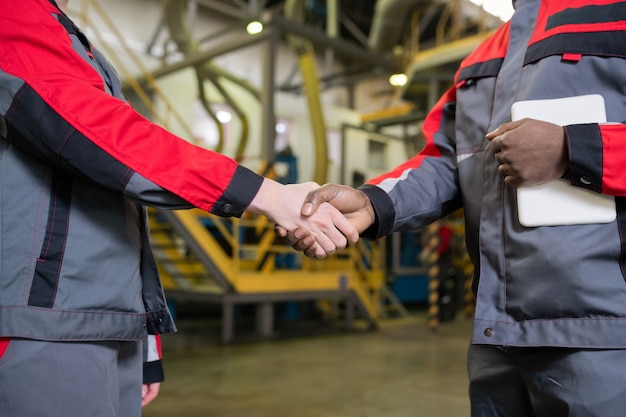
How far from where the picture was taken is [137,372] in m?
1.49

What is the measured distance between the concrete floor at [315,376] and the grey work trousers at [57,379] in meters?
2.84

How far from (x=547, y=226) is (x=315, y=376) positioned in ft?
13.9

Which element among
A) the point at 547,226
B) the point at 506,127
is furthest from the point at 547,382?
the point at 506,127

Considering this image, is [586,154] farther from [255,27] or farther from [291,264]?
[291,264]

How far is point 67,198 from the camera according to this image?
124 cm

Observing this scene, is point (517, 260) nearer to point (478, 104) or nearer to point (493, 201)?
point (493, 201)

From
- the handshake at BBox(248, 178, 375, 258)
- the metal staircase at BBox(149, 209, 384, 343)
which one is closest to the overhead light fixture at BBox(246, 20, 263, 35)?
the metal staircase at BBox(149, 209, 384, 343)

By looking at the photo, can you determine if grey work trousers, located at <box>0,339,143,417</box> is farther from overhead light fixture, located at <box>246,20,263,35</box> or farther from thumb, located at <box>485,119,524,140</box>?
Answer: overhead light fixture, located at <box>246,20,263,35</box>

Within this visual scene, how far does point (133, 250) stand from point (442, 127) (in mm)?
984

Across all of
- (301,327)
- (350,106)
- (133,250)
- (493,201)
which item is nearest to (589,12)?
(493,201)

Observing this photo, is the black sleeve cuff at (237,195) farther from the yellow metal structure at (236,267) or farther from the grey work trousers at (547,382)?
the yellow metal structure at (236,267)

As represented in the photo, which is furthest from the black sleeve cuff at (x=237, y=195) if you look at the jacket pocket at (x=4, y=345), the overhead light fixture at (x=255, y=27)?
the overhead light fixture at (x=255, y=27)

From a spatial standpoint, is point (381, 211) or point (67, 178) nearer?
point (67, 178)

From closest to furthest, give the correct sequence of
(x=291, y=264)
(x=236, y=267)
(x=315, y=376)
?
(x=315, y=376), (x=236, y=267), (x=291, y=264)
